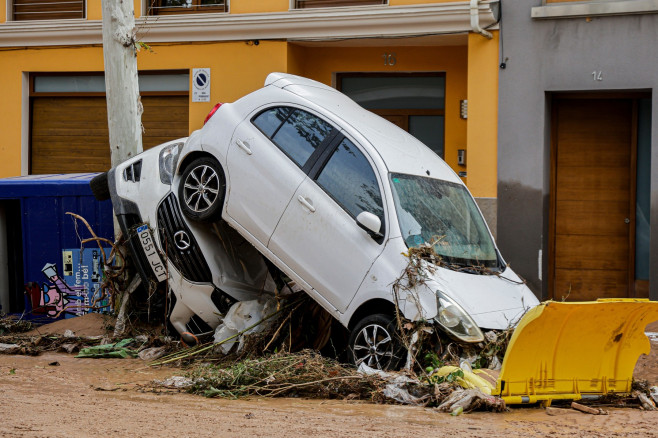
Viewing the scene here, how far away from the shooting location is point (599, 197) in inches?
543

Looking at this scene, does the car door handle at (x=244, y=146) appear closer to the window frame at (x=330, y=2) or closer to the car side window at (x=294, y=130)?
the car side window at (x=294, y=130)

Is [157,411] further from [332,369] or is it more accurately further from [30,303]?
[30,303]

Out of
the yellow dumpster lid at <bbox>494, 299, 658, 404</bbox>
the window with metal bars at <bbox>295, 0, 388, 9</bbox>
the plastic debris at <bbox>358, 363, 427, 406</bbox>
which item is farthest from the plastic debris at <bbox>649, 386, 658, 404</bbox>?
the window with metal bars at <bbox>295, 0, 388, 9</bbox>

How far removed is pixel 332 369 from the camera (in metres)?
7.36

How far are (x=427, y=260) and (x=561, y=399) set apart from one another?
1.55 metres

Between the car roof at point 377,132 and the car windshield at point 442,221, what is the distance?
0.45 ft

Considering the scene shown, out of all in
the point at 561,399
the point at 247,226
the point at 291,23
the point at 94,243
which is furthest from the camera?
the point at 291,23

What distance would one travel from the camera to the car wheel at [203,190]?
9.09 meters

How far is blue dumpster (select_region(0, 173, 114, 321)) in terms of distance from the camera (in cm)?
1098

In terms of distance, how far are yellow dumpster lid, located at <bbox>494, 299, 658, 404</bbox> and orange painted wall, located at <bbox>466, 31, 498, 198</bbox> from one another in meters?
6.88

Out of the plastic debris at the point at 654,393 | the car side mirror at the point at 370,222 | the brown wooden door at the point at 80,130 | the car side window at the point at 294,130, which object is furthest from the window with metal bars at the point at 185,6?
the plastic debris at the point at 654,393

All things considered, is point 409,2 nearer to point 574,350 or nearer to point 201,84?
point 201,84

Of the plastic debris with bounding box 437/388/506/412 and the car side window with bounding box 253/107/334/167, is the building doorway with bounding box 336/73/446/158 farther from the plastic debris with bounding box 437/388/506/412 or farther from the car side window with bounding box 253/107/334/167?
the plastic debris with bounding box 437/388/506/412

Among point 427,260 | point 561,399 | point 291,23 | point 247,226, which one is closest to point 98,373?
point 247,226
